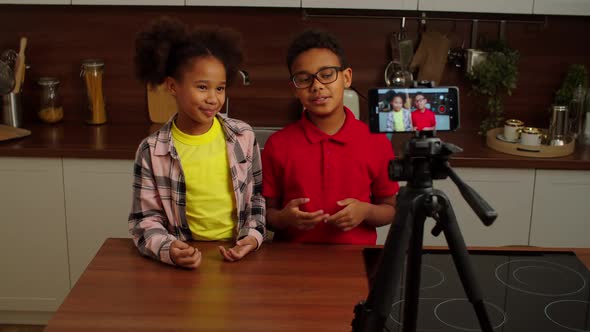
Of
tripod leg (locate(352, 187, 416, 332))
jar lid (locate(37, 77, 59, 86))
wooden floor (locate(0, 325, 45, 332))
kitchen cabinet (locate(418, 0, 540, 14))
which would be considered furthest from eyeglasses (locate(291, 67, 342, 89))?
wooden floor (locate(0, 325, 45, 332))

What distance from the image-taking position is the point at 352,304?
125 cm

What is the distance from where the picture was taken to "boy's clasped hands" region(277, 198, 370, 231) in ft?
4.82

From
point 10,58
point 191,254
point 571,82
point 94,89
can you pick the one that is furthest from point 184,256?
point 571,82

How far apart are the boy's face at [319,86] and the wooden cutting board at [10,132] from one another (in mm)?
1475

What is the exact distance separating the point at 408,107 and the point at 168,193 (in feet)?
2.25

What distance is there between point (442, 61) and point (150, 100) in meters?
1.22

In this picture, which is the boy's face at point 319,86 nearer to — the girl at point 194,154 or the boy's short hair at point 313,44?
the boy's short hair at point 313,44

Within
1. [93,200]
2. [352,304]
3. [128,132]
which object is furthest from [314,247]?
[128,132]

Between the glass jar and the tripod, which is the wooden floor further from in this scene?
the tripod

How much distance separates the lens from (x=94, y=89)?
9.54ft

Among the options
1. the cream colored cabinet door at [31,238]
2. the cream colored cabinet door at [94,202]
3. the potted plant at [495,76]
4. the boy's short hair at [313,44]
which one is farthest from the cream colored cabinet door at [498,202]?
the cream colored cabinet door at [31,238]

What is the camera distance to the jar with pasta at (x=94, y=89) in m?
2.88

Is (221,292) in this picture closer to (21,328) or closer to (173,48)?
(173,48)

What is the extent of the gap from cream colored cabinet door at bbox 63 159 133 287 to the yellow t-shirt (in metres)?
1.07
